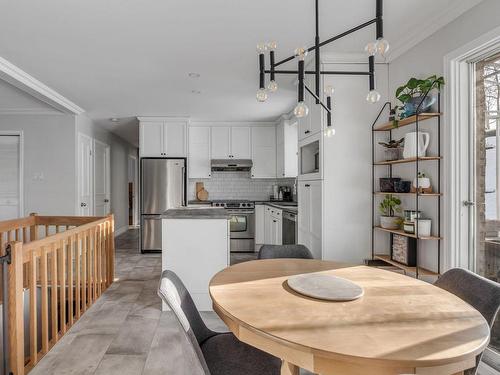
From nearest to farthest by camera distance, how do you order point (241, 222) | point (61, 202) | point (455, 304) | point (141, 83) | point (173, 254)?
point (455, 304) → point (173, 254) → point (141, 83) → point (61, 202) → point (241, 222)

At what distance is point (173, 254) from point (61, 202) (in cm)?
312

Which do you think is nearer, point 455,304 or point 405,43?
point 455,304

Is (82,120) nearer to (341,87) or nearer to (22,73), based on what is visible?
(22,73)

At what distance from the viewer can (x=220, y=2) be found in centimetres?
219

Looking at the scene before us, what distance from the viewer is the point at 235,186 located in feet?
20.5

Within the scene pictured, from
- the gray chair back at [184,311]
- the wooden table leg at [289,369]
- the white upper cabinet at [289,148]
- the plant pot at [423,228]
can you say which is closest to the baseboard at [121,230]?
the white upper cabinet at [289,148]

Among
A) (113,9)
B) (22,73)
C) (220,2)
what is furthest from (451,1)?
(22,73)

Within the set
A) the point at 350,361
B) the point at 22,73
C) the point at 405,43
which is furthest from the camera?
the point at 22,73

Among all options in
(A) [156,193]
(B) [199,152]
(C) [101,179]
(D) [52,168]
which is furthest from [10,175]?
(B) [199,152]

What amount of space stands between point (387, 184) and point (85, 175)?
4895 mm

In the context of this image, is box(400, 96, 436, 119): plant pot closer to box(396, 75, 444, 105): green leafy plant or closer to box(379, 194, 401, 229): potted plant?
box(396, 75, 444, 105): green leafy plant

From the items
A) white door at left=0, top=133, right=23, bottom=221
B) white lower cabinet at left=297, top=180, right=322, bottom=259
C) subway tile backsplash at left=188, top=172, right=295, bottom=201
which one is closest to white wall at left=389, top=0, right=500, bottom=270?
white lower cabinet at left=297, top=180, right=322, bottom=259

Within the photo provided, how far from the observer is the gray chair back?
3.98ft

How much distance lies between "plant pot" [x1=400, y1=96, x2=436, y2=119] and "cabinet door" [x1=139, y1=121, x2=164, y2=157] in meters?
4.12
